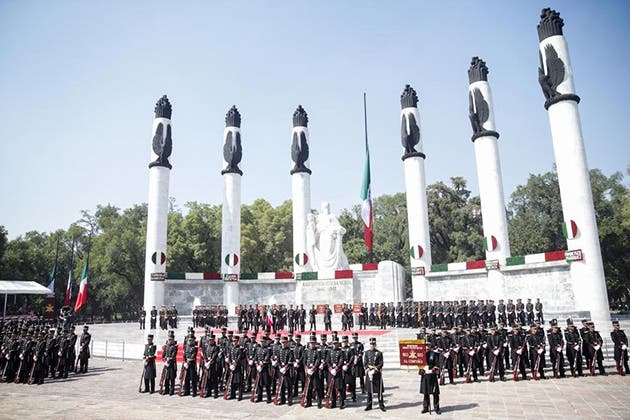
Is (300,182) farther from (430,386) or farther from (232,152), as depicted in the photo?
(430,386)

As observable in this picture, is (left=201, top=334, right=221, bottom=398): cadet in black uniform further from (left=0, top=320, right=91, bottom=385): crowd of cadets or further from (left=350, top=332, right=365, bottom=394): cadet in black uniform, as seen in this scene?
(left=0, top=320, right=91, bottom=385): crowd of cadets

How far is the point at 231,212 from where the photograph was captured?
37.2 m

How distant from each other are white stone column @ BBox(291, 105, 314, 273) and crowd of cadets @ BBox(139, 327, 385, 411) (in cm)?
2352

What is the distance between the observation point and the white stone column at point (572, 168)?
24.4m

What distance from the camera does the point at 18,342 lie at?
49.1 ft

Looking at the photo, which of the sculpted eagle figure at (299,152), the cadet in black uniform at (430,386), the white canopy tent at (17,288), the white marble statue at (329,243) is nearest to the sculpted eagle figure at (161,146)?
→ the sculpted eagle figure at (299,152)

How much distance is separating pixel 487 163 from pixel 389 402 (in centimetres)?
2422

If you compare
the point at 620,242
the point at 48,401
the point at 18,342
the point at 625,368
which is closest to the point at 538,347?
the point at 625,368

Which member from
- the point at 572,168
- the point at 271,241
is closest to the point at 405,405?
the point at 572,168

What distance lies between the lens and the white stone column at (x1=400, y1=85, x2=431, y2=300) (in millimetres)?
32531

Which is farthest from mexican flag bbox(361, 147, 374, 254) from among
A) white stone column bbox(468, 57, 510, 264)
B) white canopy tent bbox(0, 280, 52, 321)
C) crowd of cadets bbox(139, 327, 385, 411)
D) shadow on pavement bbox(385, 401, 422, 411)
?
white canopy tent bbox(0, 280, 52, 321)

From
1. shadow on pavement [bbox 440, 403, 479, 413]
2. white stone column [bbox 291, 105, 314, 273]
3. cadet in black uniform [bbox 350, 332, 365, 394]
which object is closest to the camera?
shadow on pavement [bbox 440, 403, 479, 413]

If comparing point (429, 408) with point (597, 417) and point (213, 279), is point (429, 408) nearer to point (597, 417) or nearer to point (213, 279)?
point (597, 417)

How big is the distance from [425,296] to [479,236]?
677 inches
